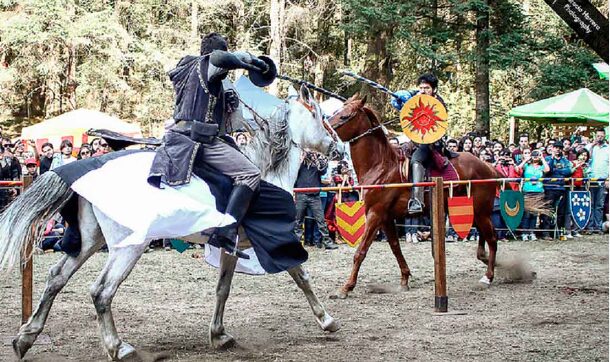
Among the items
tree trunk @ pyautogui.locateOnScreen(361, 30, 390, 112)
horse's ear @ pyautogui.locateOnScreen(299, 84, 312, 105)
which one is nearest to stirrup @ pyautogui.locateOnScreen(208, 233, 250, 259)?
horse's ear @ pyautogui.locateOnScreen(299, 84, 312, 105)

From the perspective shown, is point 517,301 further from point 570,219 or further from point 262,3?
point 262,3

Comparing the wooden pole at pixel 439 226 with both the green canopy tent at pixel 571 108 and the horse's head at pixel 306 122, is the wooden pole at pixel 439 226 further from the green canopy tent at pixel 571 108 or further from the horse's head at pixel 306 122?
the green canopy tent at pixel 571 108

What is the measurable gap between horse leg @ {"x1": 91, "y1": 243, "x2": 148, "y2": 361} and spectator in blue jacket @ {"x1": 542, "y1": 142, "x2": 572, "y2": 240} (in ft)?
37.9

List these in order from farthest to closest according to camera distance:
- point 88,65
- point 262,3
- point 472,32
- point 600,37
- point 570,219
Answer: point 262,3 → point 88,65 → point 472,32 → point 570,219 → point 600,37

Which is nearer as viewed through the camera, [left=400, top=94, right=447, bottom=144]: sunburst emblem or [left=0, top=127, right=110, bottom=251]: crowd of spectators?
[left=400, top=94, right=447, bottom=144]: sunburst emblem

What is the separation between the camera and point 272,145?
7164mm

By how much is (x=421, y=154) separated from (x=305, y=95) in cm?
321

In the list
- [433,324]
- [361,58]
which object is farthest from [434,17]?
[433,324]

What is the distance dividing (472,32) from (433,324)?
17.8 metres

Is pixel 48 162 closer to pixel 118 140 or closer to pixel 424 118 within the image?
pixel 424 118

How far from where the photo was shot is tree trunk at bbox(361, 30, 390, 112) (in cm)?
2483

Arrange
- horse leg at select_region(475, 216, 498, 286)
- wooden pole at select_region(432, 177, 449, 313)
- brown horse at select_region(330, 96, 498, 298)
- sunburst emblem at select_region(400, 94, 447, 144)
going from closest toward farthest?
wooden pole at select_region(432, 177, 449, 313)
sunburst emblem at select_region(400, 94, 447, 144)
brown horse at select_region(330, 96, 498, 298)
horse leg at select_region(475, 216, 498, 286)

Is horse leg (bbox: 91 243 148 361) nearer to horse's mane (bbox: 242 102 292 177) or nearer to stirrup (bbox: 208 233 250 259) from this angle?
stirrup (bbox: 208 233 250 259)

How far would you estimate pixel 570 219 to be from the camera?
16.7m
